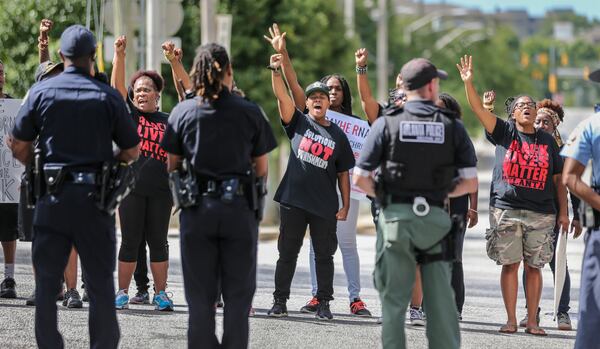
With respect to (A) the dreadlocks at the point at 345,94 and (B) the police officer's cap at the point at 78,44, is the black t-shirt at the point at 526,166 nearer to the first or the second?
(A) the dreadlocks at the point at 345,94

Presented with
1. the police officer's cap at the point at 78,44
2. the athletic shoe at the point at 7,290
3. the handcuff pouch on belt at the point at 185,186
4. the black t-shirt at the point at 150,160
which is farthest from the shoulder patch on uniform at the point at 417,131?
the athletic shoe at the point at 7,290

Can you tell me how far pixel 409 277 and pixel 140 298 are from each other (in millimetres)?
4157

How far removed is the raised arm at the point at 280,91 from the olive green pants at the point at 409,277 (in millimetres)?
2706

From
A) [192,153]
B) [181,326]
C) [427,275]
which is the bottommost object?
[181,326]

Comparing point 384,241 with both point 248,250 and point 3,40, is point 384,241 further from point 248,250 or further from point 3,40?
point 3,40

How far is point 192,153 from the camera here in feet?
26.1

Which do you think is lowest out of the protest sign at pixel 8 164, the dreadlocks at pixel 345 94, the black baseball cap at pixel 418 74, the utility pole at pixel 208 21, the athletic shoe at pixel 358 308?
the athletic shoe at pixel 358 308

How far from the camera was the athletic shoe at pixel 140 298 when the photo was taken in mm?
11617

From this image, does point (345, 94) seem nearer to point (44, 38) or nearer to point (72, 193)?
point (44, 38)

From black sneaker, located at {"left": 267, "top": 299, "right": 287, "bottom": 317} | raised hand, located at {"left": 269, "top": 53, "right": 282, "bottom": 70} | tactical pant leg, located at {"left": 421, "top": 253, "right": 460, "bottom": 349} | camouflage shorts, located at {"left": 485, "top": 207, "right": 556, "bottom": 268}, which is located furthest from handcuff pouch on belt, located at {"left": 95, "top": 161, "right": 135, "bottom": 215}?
camouflage shorts, located at {"left": 485, "top": 207, "right": 556, "bottom": 268}

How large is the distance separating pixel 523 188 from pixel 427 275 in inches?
122

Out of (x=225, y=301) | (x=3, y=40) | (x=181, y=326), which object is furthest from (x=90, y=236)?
(x=3, y=40)

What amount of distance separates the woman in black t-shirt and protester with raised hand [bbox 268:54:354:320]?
928mm

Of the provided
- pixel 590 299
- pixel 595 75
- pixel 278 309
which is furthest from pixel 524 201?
pixel 590 299
